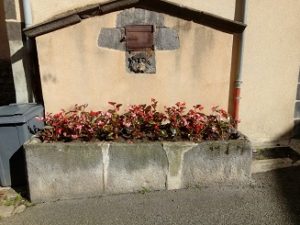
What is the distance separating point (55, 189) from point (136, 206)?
3.25ft

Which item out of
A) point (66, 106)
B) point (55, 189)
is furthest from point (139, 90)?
point (55, 189)

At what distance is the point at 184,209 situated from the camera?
3.46 metres

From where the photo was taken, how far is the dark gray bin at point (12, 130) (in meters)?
3.71

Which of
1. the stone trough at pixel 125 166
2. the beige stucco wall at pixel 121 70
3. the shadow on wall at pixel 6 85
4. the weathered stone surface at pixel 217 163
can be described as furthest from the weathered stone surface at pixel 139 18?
the shadow on wall at pixel 6 85

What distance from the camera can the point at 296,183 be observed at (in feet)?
13.2

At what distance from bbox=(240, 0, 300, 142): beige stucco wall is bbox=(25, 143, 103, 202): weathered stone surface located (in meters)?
2.48

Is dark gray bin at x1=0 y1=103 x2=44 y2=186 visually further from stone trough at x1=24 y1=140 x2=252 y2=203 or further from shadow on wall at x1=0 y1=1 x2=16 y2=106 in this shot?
shadow on wall at x1=0 y1=1 x2=16 y2=106

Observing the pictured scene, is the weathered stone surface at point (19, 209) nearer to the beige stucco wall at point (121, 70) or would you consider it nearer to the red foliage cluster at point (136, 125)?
the red foliage cluster at point (136, 125)

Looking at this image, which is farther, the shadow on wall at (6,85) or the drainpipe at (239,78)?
the shadow on wall at (6,85)

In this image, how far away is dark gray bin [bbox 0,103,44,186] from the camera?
3.71 m

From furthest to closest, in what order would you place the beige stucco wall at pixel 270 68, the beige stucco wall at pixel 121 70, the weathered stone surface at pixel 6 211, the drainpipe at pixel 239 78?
the beige stucco wall at pixel 270 68, the drainpipe at pixel 239 78, the beige stucco wall at pixel 121 70, the weathered stone surface at pixel 6 211

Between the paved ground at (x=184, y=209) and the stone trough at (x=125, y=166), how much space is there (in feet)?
0.41

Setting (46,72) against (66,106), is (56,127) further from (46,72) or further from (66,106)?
(46,72)

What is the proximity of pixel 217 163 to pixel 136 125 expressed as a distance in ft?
3.69
